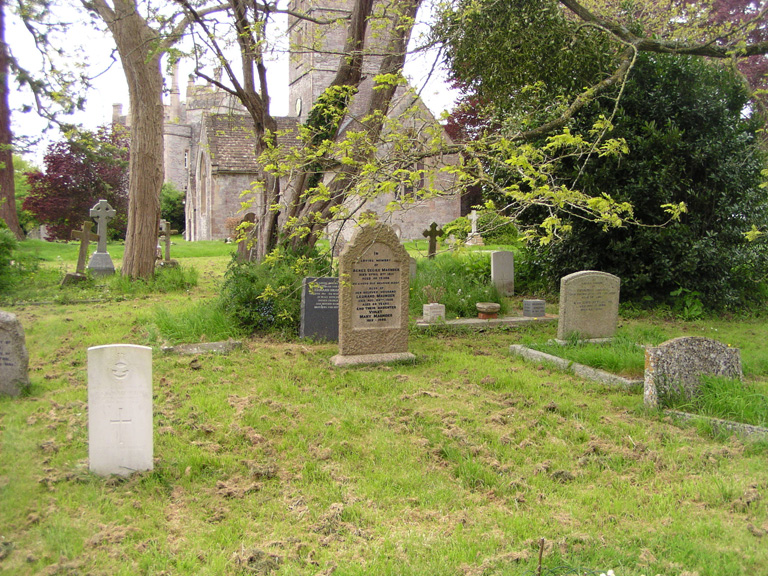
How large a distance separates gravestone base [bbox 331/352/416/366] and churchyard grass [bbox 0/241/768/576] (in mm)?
580

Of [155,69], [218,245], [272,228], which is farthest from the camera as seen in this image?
[218,245]

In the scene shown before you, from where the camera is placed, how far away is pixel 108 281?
14258 mm

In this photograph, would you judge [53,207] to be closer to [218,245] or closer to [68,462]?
[218,245]

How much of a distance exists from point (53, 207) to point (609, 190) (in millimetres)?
27704

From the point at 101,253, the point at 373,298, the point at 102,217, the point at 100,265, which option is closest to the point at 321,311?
the point at 373,298

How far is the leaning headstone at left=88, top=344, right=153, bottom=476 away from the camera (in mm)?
4184

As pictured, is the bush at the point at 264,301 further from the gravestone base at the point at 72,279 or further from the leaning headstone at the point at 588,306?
the gravestone base at the point at 72,279

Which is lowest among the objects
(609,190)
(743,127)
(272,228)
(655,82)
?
(272,228)

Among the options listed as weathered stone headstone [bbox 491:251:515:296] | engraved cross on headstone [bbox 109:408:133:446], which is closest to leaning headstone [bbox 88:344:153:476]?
engraved cross on headstone [bbox 109:408:133:446]

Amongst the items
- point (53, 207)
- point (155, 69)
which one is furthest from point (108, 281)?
point (53, 207)

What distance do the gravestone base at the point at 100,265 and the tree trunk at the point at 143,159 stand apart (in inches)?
69.4

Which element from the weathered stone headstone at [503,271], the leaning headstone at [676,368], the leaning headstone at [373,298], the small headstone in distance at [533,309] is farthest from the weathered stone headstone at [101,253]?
the leaning headstone at [676,368]

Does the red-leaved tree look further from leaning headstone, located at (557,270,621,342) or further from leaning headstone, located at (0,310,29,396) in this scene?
leaning headstone, located at (557,270,621,342)

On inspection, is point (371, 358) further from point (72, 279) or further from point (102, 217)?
point (102, 217)
